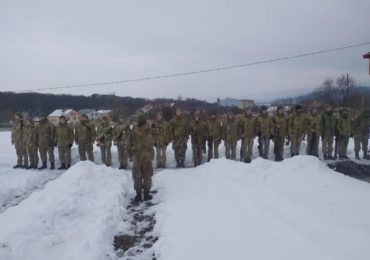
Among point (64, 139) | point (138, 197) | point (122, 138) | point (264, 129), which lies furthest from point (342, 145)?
point (64, 139)

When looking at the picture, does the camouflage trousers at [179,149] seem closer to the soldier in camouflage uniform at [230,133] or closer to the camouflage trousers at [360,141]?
the soldier in camouflage uniform at [230,133]

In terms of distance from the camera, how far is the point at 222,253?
616 centimetres

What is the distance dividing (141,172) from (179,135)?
5.40 meters

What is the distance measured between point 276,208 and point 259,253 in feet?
6.13

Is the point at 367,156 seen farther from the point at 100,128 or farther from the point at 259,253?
the point at 259,253

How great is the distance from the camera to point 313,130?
16156 mm

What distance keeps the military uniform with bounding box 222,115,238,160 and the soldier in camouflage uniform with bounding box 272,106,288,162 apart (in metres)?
1.50

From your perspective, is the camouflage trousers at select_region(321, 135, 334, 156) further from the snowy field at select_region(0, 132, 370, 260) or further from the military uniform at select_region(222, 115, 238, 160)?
the snowy field at select_region(0, 132, 370, 260)

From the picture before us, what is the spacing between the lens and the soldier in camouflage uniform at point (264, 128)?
52.3 ft

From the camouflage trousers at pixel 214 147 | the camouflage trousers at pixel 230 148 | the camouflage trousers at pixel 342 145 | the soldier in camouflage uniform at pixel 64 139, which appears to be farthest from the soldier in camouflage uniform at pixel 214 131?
the soldier in camouflage uniform at pixel 64 139

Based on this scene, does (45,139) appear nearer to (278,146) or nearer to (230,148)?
(230,148)

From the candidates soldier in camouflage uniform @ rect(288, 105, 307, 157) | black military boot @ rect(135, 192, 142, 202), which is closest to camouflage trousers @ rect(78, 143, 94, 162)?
black military boot @ rect(135, 192, 142, 202)

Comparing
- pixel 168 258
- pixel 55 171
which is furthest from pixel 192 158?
pixel 168 258

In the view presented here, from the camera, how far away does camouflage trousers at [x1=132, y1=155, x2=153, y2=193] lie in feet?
35.4
